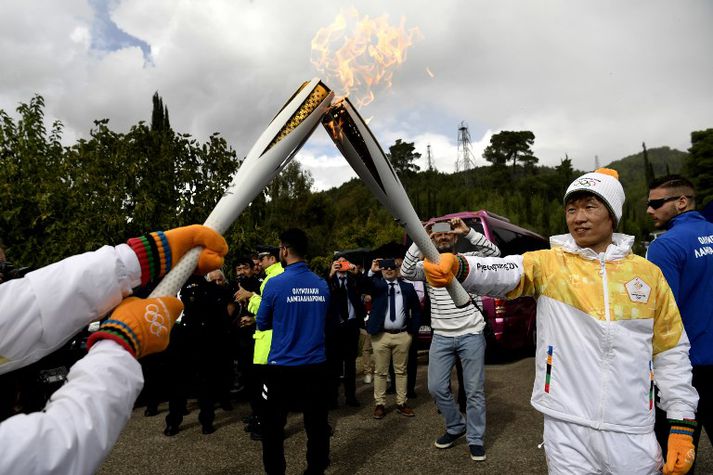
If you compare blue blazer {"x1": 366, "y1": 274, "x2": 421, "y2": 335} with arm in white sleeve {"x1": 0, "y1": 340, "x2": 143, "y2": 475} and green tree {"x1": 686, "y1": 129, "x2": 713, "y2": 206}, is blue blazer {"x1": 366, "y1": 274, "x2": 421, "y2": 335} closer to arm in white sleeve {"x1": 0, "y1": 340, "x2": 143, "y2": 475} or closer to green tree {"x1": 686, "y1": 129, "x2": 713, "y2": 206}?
arm in white sleeve {"x1": 0, "y1": 340, "x2": 143, "y2": 475}

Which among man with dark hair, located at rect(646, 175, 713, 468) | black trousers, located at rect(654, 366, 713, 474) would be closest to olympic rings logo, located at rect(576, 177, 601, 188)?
man with dark hair, located at rect(646, 175, 713, 468)

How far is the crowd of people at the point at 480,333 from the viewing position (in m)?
1.21

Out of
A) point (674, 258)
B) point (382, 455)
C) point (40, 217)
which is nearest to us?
point (674, 258)

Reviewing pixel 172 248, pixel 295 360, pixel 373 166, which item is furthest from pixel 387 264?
pixel 172 248

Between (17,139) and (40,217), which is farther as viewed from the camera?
(17,139)

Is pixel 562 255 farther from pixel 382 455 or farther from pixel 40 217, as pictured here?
pixel 40 217

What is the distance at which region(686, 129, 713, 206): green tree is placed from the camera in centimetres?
3459

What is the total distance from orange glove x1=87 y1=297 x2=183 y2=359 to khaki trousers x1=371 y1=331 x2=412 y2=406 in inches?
187

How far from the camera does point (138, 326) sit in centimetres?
136

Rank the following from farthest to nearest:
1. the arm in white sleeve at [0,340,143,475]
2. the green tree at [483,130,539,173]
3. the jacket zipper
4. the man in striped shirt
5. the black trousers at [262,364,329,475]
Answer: the green tree at [483,130,539,173], the man in striped shirt, the black trousers at [262,364,329,475], the jacket zipper, the arm in white sleeve at [0,340,143,475]

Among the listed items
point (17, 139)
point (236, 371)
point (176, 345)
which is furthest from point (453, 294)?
point (17, 139)

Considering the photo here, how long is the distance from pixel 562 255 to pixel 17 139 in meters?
13.3

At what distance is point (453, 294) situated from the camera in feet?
7.72

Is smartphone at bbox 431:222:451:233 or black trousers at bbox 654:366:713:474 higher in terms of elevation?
smartphone at bbox 431:222:451:233
